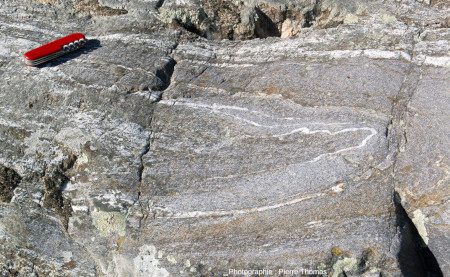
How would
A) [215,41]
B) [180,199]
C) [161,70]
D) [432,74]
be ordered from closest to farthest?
[180,199], [432,74], [161,70], [215,41]

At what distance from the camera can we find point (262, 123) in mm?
4102

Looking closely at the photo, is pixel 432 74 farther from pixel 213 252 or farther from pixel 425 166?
pixel 213 252

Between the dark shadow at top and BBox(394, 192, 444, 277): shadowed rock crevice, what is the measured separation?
11.5 feet

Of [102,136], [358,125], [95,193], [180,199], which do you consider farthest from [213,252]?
[358,125]

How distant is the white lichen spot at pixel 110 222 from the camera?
3867 mm

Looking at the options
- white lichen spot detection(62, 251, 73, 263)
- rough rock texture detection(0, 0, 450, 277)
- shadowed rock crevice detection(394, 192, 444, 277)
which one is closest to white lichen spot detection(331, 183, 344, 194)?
rough rock texture detection(0, 0, 450, 277)

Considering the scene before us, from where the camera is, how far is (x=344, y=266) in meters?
3.45

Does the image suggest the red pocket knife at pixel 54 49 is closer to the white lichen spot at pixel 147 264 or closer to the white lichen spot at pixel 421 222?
the white lichen spot at pixel 147 264

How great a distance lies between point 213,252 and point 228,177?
69 centimetres

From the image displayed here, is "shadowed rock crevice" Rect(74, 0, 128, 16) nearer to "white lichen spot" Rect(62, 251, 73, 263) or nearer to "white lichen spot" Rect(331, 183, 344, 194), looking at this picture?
"white lichen spot" Rect(62, 251, 73, 263)

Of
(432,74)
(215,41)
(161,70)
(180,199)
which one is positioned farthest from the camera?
(215,41)

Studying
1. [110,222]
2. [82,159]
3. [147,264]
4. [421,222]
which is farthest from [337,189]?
[82,159]

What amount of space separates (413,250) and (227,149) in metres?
1.89

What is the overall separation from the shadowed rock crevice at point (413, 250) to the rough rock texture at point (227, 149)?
0.01 m
